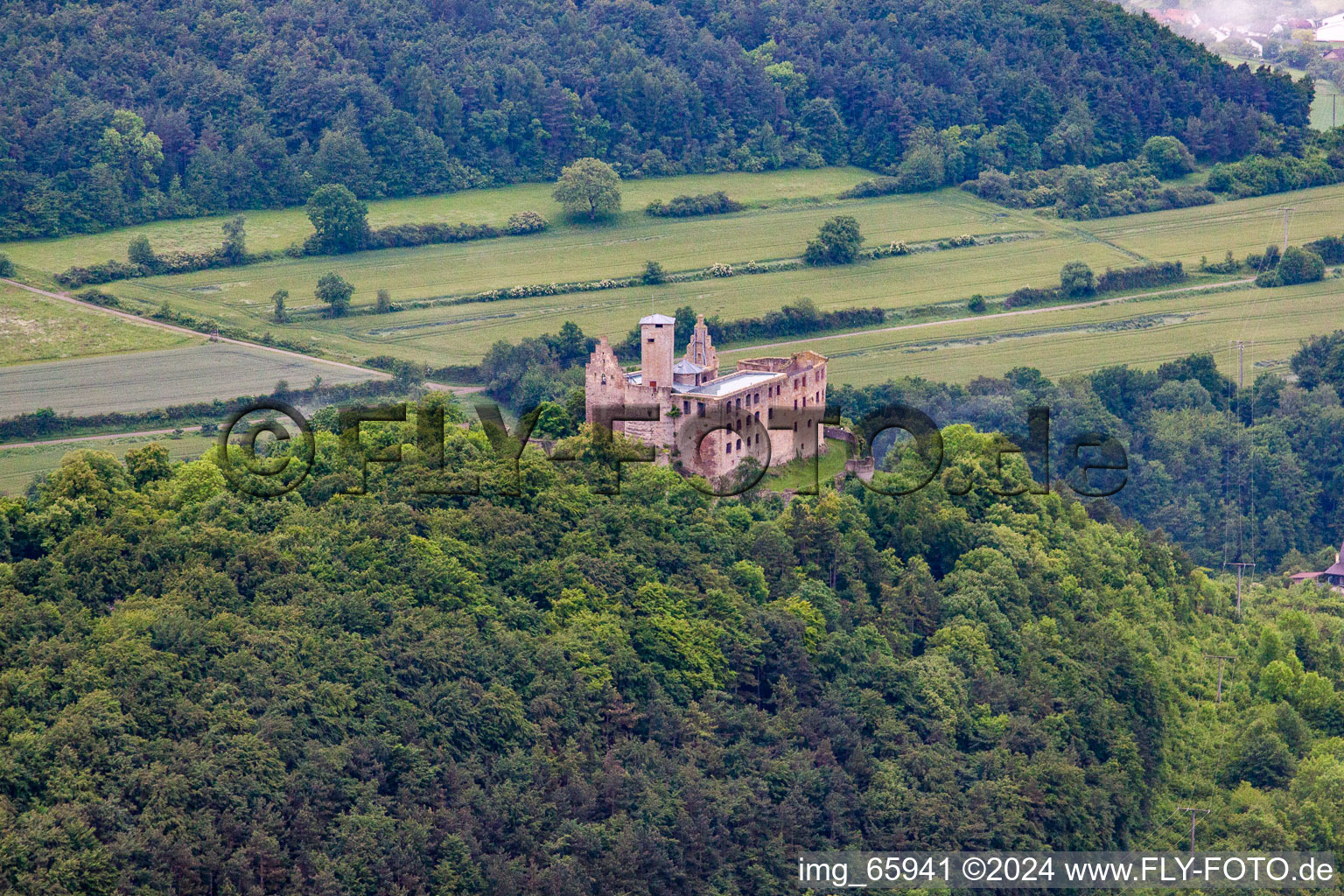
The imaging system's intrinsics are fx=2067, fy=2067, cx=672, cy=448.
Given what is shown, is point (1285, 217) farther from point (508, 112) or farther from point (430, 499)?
point (430, 499)

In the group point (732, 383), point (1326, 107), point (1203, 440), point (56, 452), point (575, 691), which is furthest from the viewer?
point (1326, 107)

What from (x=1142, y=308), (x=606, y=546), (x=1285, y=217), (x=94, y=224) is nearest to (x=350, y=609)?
(x=606, y=546)

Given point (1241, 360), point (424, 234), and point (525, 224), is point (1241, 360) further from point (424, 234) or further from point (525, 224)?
point (424, 234)

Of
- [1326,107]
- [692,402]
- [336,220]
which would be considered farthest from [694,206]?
[692,402]

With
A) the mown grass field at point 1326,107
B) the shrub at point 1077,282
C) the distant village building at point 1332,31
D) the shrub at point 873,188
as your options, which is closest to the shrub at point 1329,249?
the shrub at point 1077,282

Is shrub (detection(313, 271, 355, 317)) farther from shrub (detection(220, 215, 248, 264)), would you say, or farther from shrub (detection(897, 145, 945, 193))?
shrub (detection(897, 145, 945, 193))

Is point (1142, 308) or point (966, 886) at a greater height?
point (1142, 308)

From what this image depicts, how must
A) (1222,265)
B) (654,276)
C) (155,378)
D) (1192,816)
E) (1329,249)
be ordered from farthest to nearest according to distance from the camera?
(1329,249)
(1222,265)
(654,276)
(155,378)
(1192,816)

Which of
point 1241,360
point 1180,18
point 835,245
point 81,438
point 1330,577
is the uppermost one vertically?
point 1180,18
